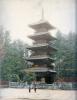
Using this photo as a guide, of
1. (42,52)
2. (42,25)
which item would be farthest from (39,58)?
(42,25)

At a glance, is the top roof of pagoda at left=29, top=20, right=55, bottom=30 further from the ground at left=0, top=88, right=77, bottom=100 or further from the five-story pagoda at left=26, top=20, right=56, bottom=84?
the ground at left=0, top=88, right=77, bottom=100

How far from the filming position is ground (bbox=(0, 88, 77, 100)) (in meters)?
1.41

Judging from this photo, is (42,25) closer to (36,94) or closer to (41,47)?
(41,47)

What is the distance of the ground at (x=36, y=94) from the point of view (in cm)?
141

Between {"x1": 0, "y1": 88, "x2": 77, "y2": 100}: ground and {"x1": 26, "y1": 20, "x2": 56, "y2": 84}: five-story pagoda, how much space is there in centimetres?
7

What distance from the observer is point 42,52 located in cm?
145

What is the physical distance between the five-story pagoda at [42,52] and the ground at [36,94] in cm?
7

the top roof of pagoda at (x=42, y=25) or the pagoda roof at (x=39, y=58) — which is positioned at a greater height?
the top roof of pagoda at (x=42, y=25)

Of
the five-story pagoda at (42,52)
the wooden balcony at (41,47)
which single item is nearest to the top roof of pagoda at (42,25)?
the five-story pagoda at (42,52)

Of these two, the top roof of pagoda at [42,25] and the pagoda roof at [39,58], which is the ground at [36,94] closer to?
the pagoda roof at [39,58]

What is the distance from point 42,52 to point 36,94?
0.25 m


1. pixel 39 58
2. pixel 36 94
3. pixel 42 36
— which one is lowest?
pixel 36 94

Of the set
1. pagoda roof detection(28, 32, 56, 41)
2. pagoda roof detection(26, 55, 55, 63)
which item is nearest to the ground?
pagoda roof detection(26, 55, 55, 63)

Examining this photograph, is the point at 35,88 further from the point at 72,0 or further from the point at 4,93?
the point at 72,0
